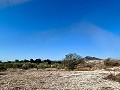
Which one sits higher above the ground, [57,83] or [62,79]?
[62,79]

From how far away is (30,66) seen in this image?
8244cm

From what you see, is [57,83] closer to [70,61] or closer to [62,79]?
[62,79]

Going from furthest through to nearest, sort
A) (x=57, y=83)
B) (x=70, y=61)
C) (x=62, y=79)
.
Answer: (x=70, y=61), (x=62, y=79), (x=57, y=83)

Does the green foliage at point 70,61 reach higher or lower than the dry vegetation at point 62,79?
higher

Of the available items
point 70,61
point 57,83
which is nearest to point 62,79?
point 57,83

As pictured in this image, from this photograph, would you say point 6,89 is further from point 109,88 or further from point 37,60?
point 37,60

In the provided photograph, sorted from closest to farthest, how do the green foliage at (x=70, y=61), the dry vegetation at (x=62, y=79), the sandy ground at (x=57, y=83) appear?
the sandy ground at (x=57, y=83) → the dry vegetation at (x=62, y=79) → the green foliage at (x=70, y=61)

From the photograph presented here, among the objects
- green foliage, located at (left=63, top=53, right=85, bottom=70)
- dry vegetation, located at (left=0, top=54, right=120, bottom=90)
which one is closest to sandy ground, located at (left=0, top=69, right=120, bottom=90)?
dry vegetation, located at (left=0, top=54, right=120, bottom=90)

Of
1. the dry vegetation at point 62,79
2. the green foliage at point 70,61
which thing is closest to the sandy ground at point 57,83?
the dry vegetation at point 62,79

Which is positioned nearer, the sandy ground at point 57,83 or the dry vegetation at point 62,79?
the sandy ground at point 57,83

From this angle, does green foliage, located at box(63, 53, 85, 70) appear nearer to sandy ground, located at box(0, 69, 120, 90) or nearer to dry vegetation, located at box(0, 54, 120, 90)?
dry vegetation, located at box(0, 54, 120, 90)

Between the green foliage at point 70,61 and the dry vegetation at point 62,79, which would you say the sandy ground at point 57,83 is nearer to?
the dry vegetation at point 62,79

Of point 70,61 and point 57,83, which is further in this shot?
point 70,61

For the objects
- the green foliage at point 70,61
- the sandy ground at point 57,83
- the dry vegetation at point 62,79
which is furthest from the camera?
the green foliage at point 70,61
